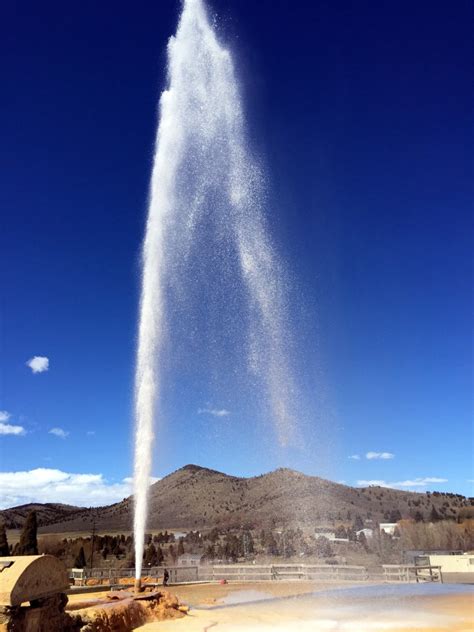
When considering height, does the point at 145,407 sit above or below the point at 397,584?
above

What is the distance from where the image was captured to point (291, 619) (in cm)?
1370

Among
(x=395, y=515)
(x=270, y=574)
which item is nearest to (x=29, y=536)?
(x=270, y=574)

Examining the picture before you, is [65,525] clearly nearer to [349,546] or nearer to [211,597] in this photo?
[349,546]

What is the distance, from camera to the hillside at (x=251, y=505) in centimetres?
11375

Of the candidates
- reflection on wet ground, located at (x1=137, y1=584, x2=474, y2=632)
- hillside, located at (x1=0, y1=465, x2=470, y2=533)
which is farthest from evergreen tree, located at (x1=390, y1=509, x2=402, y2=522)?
reflection on wet ground, located at (x1=137, y1=584, x2=474, y2=632)

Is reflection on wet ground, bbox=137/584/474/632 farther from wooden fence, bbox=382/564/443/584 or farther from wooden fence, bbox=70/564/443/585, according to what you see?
wooden fence, bbox=70/564/443/585

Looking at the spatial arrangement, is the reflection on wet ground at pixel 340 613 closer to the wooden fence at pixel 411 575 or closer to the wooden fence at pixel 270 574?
the wooden fence at pixel 411 575

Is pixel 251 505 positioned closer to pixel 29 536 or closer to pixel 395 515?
pixel 395 515

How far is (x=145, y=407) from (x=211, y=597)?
746cm

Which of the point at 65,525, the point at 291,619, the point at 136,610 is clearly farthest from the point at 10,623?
the point at 65,525

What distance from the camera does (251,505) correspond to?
125m

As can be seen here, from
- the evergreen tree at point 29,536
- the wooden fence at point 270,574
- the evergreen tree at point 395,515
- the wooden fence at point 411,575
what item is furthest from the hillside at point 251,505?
the wooden fence at point 411,575

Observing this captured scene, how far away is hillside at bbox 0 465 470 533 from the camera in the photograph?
4478 inches

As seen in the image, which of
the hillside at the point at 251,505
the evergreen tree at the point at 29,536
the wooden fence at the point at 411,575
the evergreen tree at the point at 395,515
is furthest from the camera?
the evergreen tree at the point at 395,515
